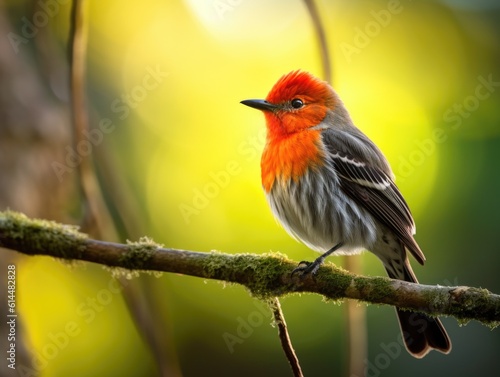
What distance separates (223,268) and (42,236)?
0.85 meters

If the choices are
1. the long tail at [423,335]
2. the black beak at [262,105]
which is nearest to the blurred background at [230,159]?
the black beak at [262,105]

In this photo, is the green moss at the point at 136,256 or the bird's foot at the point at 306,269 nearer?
the green moss at the point at 136,256

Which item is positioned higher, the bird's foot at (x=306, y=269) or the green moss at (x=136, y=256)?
the green moss at (x=136, y=256)

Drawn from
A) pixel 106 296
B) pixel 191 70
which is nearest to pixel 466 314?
pixel 106 296

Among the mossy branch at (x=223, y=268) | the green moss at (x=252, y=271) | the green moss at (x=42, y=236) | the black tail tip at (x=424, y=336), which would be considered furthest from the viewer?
the black tail tip at (x=424, y=336)

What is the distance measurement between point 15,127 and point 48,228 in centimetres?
137

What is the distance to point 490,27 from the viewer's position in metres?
6.47

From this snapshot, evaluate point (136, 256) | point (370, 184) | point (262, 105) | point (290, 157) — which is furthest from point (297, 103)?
point (136, 256)

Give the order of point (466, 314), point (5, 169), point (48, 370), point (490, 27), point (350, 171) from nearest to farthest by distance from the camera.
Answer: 1. point (466, 314)
2. point (5, 169)
3. point (350, 171)
4. point (48, 370)
5. point (490, 27)

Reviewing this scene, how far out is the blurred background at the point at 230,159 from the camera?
4.90 metres

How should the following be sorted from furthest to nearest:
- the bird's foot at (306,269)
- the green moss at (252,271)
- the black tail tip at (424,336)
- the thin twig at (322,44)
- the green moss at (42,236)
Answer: the black tail tip at (424,336)
the thin twig at (322,44)
the bird's foot at (306,269)
the green moss at (252,271)
the green moss at (42,236)

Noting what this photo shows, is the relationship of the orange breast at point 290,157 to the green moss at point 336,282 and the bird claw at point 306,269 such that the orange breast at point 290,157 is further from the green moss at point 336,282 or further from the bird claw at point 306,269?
the green moss at point 336,282

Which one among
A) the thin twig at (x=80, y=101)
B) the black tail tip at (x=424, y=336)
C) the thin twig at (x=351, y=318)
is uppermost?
the thin twig at (x=80, y=101)

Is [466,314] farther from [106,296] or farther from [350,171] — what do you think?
[106,296]
